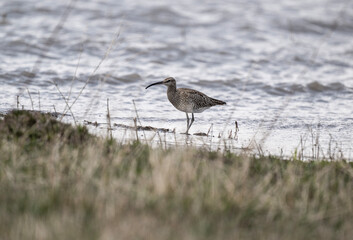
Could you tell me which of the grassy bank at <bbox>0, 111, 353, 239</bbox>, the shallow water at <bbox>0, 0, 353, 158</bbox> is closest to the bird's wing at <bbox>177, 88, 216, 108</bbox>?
the shallow water at <bbox>0, 0, 353, 158</bbox>

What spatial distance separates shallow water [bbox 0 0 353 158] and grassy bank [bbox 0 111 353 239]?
153 centimetres

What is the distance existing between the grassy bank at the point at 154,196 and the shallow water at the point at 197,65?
1527 millimetres

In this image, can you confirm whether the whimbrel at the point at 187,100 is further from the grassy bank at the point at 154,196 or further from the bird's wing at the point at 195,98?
the grassy bank at the point at 154,196

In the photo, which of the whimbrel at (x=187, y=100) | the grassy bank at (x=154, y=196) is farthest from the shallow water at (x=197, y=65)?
the grassy bank at (x=154, y=196)

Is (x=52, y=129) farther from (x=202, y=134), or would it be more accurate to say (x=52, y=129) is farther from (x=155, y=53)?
(x=155, y=53)

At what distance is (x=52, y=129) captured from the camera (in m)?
7.14

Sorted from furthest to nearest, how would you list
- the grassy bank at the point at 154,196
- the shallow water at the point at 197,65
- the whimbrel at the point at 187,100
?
the whimbrel at the point at 187,100 → the shallow water at the point at 197,65 → the grassy bank at the point at 154,196

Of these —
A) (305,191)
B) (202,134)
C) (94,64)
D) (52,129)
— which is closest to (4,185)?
(52,129)

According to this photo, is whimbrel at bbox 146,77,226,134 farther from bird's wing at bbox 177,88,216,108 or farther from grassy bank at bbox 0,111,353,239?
grassy bank at bbox 0,111,353,239

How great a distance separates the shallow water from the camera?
34.4 feet

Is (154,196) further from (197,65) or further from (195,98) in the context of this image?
(197,65)

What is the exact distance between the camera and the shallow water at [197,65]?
10484 millimetres

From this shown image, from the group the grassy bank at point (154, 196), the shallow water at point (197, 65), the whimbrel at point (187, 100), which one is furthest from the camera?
the whimbrel at point (187, 100)

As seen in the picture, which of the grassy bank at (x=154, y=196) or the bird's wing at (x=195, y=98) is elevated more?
the bird's wing at (x=195, y=98)
